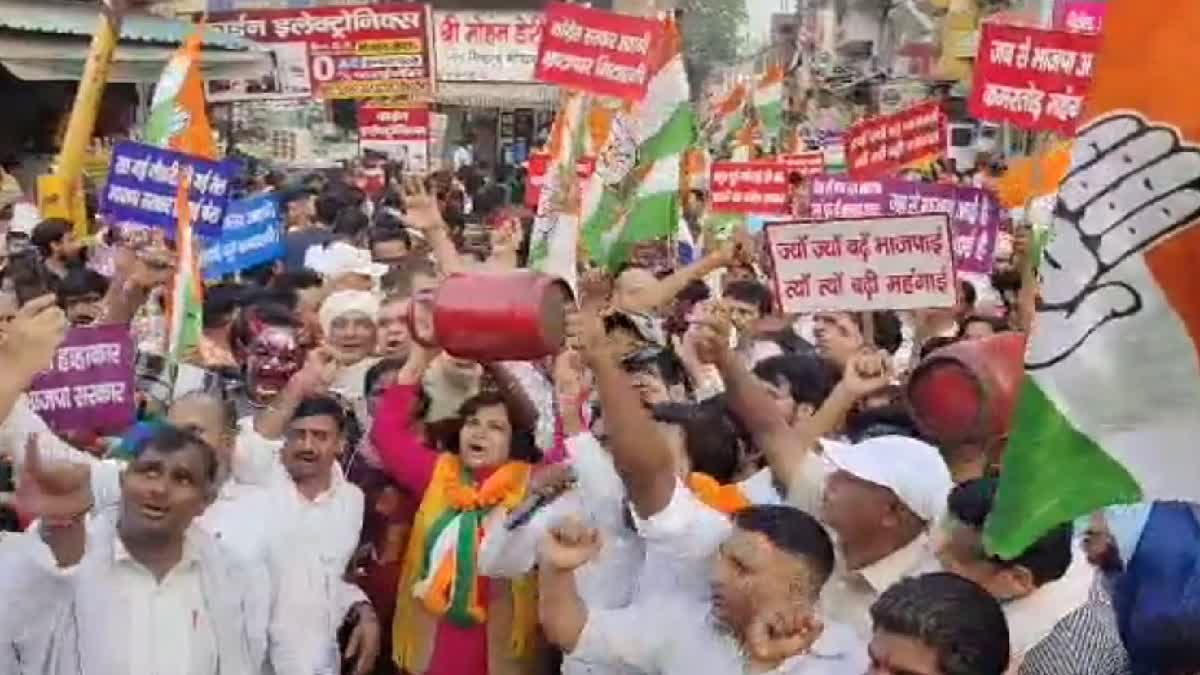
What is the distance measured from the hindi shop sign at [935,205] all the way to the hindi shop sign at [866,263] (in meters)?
2.83

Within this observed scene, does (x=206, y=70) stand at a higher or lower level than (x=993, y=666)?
lower

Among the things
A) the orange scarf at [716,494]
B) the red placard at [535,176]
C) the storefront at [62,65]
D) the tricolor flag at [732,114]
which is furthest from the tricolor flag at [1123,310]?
the storefront at [62,65]

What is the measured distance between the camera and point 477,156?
136ft

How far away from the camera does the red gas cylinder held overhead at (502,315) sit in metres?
4.02

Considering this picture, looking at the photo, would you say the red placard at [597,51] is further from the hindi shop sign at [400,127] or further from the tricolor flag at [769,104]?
the tricolor flag at [769,104]

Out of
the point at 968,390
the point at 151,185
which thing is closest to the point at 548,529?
the point at 968,390

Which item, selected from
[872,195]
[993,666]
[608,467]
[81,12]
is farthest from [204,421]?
[81,12]

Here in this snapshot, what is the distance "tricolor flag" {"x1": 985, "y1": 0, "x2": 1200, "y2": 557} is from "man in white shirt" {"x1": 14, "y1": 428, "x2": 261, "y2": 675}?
2.13 meters

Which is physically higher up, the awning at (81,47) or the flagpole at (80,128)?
the flagpole at (80,128)

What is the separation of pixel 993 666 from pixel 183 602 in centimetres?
191

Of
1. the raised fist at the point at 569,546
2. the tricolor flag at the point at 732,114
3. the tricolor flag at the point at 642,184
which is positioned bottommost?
the tricolor flag at the point at 732,114

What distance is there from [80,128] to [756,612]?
353 inches

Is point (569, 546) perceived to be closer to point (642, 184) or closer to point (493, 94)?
point (642, 184)

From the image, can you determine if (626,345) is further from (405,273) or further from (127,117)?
(127,117)
